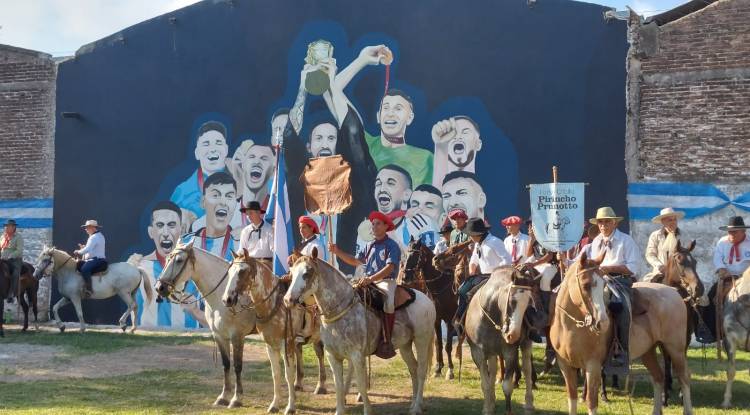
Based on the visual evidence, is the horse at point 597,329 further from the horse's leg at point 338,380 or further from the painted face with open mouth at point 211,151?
the painted face with open mouth at point 211,151

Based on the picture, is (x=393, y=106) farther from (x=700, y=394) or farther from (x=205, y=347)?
(x=700, y=394)

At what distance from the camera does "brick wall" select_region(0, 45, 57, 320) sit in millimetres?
20109

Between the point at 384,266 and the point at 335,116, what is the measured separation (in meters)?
8.81

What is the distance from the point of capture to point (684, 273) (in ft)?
32.8

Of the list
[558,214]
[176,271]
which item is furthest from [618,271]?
[176,271]

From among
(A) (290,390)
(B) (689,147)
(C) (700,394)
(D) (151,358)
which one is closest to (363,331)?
(A) (290,390)

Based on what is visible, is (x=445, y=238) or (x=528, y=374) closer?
(x=528, y=374)

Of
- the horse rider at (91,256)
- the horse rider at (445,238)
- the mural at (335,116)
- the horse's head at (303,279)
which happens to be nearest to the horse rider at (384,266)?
the horse's head at (303,279)

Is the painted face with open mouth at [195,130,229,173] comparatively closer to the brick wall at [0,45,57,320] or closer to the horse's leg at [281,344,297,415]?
the brick wall at [0,45,57,320]

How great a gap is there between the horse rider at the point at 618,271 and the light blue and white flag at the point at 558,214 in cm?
30

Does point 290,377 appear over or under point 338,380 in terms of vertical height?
under

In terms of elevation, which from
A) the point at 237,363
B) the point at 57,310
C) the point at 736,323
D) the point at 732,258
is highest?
the point at 732,258

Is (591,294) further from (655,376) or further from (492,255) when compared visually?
(492,255)

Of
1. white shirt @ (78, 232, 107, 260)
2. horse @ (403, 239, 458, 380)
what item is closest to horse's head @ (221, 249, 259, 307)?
horse @ (403, 239, 458, 380)
